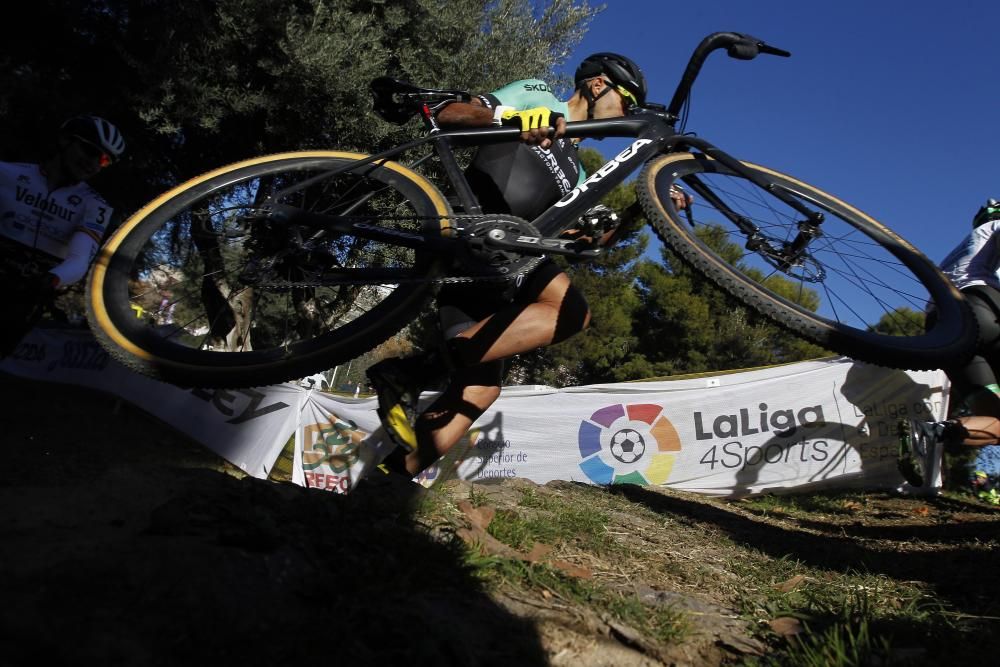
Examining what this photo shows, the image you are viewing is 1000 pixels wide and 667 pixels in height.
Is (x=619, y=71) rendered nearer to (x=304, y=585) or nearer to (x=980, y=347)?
(x=304, y=585)

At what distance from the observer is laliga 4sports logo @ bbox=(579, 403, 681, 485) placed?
806cm

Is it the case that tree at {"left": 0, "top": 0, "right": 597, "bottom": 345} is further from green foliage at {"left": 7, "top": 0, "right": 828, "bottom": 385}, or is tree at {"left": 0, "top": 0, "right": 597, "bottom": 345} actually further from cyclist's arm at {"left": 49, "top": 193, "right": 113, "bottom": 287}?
cyclist's arm at {"left": 49, "top": 193, "right": 113, "bottom": 287}

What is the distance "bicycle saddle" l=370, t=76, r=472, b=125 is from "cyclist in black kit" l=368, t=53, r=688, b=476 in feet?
0.18

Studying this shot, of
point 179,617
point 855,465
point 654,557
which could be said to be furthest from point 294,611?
point 855,465

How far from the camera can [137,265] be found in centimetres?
315

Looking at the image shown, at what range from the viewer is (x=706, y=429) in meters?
8.23

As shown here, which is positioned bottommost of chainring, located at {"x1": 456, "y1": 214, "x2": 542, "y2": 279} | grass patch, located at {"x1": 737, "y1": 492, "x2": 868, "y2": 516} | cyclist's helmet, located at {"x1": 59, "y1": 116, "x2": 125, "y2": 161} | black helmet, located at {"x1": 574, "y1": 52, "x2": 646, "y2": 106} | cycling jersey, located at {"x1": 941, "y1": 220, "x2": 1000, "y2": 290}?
grass patch, located at {"x1": 737, "y1": 492, "x2": 868, "y2": 516}

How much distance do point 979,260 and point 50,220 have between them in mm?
6143

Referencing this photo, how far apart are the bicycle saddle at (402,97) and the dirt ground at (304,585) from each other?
1.86m

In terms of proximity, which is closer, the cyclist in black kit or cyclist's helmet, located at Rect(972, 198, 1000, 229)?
the cyclist in black kit

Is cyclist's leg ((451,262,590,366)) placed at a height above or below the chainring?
below

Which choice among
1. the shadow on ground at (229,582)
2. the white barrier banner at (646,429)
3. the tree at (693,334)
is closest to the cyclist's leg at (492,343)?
the shadow on ground at (229,582)

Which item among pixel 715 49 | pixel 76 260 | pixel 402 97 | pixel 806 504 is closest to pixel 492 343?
pixel 402 97

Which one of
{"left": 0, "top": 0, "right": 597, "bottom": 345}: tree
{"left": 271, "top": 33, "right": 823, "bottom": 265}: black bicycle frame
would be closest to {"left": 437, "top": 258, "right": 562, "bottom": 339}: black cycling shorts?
{"left": 271, "top": 33, "right": 823, "bottom": 265}: black bicycle frame
